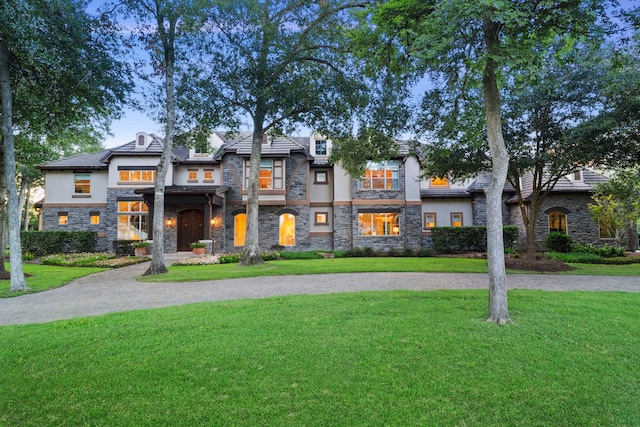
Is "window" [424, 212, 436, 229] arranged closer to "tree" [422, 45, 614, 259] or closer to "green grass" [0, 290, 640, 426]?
"tree" [422, 45, 614, 259]

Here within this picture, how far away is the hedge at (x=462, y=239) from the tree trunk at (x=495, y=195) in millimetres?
15118

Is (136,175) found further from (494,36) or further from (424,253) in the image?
(494,36)

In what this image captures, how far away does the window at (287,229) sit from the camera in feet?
71.2

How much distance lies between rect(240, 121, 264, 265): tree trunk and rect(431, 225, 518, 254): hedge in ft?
36.3

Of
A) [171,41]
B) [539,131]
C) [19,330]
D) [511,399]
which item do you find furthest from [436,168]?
[19,330]

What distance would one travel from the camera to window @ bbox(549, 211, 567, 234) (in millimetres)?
21375

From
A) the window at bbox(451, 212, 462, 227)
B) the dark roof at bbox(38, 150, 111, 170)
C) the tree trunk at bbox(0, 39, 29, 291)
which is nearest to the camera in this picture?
the tree trunk at bbox(0, 39, 29, 291)

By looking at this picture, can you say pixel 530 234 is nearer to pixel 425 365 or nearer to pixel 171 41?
pixel 425 365

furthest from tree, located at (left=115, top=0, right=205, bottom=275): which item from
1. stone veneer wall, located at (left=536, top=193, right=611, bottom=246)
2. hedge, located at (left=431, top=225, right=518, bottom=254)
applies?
stone veneer wall, located at (left=536, top=193, right=611, bottom=246)

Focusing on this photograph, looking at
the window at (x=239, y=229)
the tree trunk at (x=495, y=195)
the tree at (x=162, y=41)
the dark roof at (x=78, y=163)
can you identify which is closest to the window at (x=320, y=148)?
the window at (x=239, y=229)

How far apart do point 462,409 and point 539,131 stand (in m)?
13.9

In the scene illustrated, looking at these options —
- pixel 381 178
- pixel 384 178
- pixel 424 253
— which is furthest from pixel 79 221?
pixel 424 253

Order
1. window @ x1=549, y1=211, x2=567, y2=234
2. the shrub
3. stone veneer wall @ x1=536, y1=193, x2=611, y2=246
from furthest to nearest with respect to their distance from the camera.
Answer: window @ x1=549, y1=211, x2=567, y2=234
stone veneer wall @ x1=536, y1=193, x2=611, y2=246
the shrub

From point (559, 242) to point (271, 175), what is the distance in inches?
670
